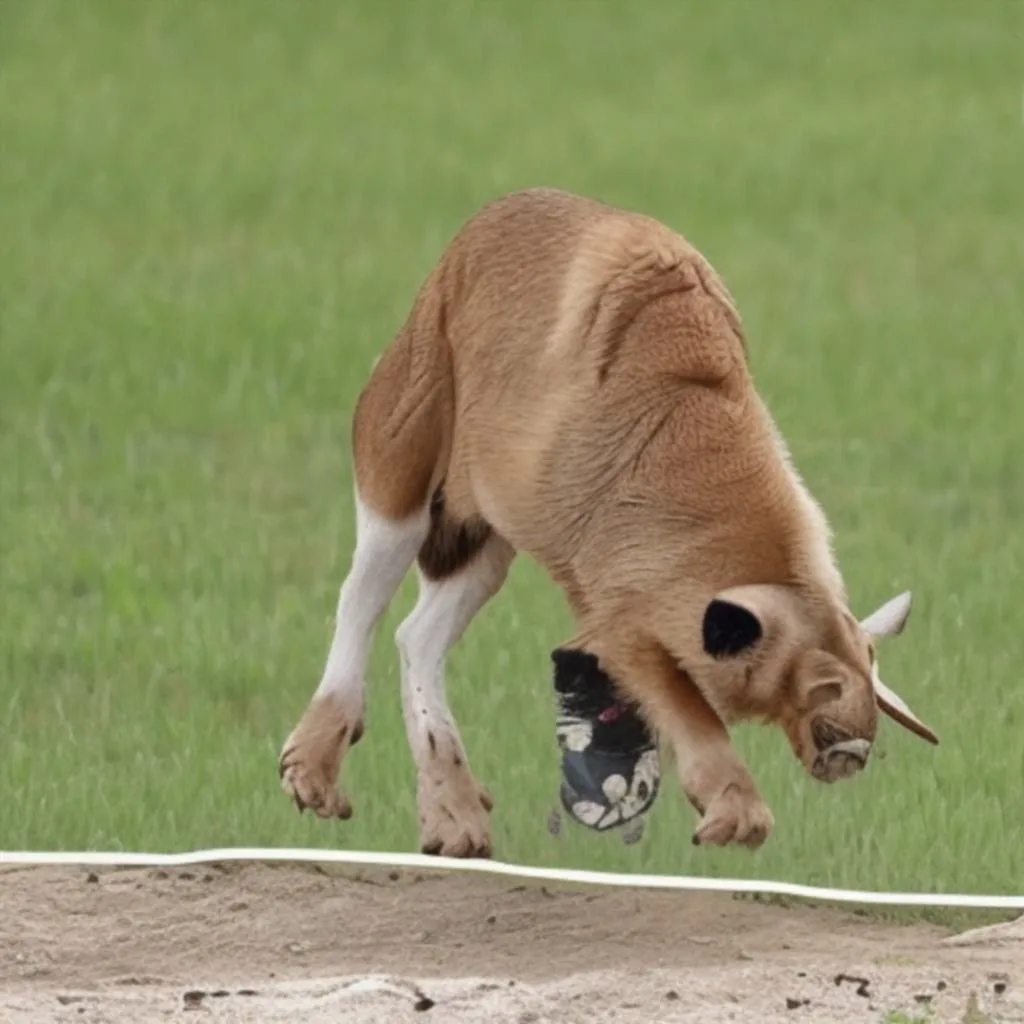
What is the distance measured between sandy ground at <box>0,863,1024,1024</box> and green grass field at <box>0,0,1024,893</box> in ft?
0.57

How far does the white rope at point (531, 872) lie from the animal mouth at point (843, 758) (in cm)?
71

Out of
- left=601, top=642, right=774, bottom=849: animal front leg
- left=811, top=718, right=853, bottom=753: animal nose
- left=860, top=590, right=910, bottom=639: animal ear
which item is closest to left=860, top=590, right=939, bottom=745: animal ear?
left=860, top=590, right=910, bottom=639: animal ear

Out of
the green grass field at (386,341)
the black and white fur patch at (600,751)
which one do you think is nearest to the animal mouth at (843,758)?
the black and white fur patch at (600,751)

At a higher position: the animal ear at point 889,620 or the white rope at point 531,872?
the animal ear at point 889,620

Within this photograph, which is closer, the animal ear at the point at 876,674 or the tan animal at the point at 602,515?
the tan animal at the point at 602,515

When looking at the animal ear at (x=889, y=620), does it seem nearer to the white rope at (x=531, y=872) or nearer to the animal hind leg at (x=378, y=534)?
the white rope at (x=531, y=872)

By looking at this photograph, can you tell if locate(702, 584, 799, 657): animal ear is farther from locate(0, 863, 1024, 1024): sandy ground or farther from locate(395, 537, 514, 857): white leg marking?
locate(395, 537, 514, 857): white leg marking

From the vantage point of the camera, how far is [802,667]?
15.9 feet

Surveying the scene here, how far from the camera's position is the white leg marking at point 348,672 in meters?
5.47

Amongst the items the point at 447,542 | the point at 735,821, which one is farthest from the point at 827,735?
the point at 447,542

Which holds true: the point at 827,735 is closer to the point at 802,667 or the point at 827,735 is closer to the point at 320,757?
the point at 802,667

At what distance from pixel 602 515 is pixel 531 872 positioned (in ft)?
2.24

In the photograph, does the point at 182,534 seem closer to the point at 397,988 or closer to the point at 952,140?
the point at 397,988

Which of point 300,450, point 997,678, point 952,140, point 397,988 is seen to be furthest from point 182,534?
point 952,140
